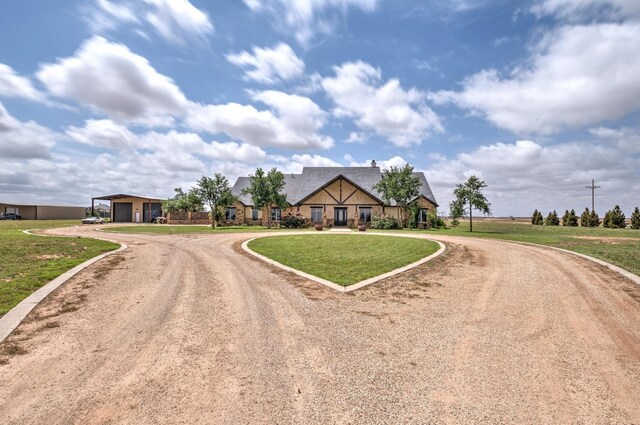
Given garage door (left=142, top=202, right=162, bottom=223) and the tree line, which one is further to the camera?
garage door (left=142, top=202, right=162, bottom=223)

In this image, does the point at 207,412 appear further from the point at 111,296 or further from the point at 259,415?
the point at 111,296

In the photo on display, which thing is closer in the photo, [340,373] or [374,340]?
[340,373]

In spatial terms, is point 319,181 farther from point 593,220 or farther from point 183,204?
point 593,220

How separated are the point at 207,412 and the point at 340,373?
67.3 inches

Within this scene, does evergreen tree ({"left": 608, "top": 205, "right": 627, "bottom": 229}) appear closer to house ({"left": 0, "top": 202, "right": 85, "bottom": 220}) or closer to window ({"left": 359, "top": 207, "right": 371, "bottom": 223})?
window ({"left": 359, "top": 207, "right": 371, "bottom": 223})

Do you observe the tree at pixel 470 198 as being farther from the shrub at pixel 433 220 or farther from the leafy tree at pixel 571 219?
the leafy tree at pixel 571 219

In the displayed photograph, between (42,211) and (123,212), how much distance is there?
29.2 m

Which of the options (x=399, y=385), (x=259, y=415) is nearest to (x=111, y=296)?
(x=259, y=415)

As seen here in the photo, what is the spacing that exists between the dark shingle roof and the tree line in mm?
27017

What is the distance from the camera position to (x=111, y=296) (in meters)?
7.83

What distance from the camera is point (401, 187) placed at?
37.4 m

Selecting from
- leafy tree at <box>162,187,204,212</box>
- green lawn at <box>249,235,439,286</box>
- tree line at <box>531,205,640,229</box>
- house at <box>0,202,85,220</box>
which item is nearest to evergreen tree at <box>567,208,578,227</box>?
tree line at <box>531,205,640,229</box>

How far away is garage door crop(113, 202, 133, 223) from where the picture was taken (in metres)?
52.0

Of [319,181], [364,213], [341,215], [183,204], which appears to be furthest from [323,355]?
[183,204]
